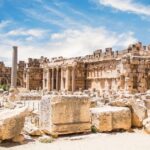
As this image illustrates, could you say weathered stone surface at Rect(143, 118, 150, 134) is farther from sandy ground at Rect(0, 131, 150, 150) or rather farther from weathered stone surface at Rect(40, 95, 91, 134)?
weathered stone surface at Rect(40, 95, 91, 134)

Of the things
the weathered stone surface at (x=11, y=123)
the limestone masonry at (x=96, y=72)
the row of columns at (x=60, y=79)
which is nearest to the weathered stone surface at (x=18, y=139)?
the weathered stone surface at (x=11, y=123)

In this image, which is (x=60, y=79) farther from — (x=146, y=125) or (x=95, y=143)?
(x=95, y=143)

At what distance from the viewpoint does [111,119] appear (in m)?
12.2

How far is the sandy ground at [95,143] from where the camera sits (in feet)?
31.9

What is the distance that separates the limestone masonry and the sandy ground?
2666 centimetres

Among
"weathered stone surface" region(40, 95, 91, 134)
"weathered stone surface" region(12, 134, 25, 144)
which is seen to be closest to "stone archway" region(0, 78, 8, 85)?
"weathered stone surface" region(40, 95, 91, 134)

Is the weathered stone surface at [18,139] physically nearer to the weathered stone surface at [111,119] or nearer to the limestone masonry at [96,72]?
the weathered stone surface at [111,119]

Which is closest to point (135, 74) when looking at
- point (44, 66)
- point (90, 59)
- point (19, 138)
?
point (90, 59)

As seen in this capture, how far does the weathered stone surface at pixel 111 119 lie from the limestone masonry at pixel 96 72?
25313 mm

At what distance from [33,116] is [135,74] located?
26.5 metres

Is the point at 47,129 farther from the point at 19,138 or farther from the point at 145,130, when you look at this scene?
the point at 145,130

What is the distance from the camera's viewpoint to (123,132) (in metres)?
12.3

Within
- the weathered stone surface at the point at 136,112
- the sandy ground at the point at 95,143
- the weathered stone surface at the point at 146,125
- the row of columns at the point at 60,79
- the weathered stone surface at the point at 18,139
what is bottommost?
the sandy ground at the point at 95,143

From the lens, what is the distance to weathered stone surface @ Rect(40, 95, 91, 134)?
1117cm
